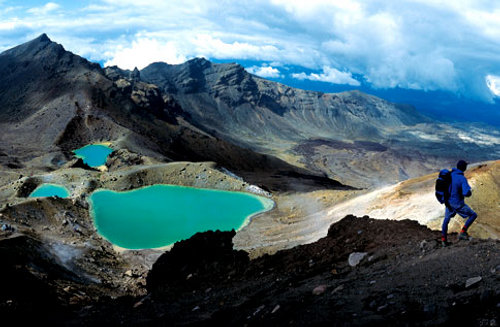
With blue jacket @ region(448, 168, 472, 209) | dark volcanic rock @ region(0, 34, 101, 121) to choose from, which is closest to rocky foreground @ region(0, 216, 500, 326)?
blue jacket @ region(448, 168, 472, 209)

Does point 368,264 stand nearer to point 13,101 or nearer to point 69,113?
point 69,113

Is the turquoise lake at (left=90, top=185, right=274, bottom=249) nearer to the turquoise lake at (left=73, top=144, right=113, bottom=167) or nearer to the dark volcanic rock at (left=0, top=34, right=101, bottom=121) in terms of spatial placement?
the turquoise lake at (left=73, top=144, right=113, bottom=167)

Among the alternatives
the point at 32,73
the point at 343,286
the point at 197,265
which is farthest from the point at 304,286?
the point at 32,73

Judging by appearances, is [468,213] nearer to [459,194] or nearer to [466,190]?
[459,194]

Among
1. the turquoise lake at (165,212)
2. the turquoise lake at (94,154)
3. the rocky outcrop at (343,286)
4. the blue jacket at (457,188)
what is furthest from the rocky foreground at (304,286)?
the turquoise lake at (94,154)

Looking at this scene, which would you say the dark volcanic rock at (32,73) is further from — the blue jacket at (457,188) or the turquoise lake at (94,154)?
the blue jacket at (457,188)

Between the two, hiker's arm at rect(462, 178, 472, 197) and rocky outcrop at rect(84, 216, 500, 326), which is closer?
rocky outcrop at rect(84, 216, 500, 326)
